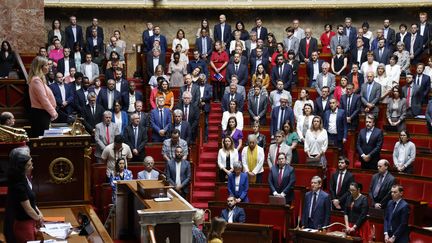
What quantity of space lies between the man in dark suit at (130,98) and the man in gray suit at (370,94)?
8.19 feet

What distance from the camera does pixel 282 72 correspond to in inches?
380

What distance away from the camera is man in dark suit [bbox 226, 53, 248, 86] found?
9.78 metres

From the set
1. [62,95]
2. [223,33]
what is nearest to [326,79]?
[223,33]

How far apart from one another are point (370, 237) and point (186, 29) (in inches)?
251

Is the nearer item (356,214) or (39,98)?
(39,98)

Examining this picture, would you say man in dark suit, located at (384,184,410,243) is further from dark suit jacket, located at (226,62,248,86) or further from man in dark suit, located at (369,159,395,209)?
dark suit jacket, located at (226,62,248,86)

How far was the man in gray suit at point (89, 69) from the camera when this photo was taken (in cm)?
976

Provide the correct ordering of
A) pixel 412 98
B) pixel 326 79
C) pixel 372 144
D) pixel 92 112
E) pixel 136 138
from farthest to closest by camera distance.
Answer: pixel 326 79 < pixel 412 98 < pixel 92 112 < pixel 136 138 < pixel 372 144

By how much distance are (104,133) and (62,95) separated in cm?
104

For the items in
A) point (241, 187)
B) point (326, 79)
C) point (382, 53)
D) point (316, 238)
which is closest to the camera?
point (316, 238)

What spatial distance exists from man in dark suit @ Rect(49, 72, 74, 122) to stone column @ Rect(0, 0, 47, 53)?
131 cm

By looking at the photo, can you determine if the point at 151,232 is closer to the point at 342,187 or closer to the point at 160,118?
the point at 342,187

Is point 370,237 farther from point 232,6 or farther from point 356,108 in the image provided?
point 232,6

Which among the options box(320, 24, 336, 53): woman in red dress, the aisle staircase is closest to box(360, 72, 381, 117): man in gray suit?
the aisle staircase
